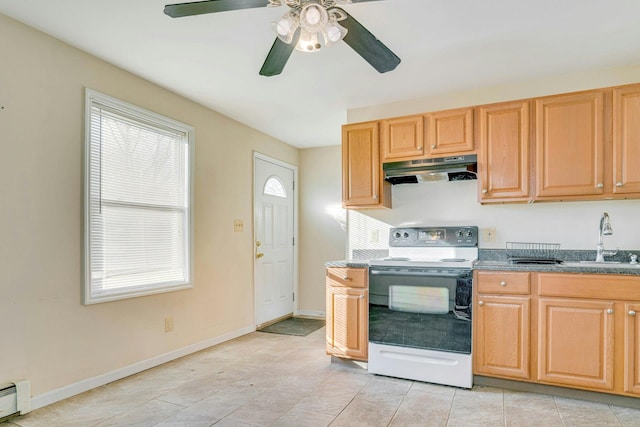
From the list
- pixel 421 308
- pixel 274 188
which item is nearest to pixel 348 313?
pixel 421 308

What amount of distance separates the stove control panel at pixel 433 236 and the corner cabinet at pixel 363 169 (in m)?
0.31

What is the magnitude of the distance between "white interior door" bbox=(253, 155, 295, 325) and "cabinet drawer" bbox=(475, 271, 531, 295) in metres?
2.57

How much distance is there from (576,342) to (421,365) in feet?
3.33

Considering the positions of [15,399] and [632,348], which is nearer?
[15,399]

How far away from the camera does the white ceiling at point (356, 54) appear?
2.12 m

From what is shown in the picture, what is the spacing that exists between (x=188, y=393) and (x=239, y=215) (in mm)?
2001

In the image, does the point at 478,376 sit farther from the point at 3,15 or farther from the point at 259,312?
the point at 3,15

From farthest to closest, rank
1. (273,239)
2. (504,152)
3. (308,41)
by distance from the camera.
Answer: (273,239)
(504,152)
(308,41)

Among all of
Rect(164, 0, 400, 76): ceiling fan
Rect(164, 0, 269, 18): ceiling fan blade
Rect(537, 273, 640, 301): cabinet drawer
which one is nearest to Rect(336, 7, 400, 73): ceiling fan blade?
Rect(164, 0, 400, 76): ceiling fan

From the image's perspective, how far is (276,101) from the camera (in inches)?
139

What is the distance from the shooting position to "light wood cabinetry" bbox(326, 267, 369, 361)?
9.95 feet

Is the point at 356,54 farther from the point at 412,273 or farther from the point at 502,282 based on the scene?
the point at 502,282

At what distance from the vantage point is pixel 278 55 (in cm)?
198

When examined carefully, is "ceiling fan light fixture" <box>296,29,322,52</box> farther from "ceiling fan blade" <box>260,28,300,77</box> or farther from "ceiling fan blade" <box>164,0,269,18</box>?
"ceiling fan blade" <box>164,0,269,18</box>
